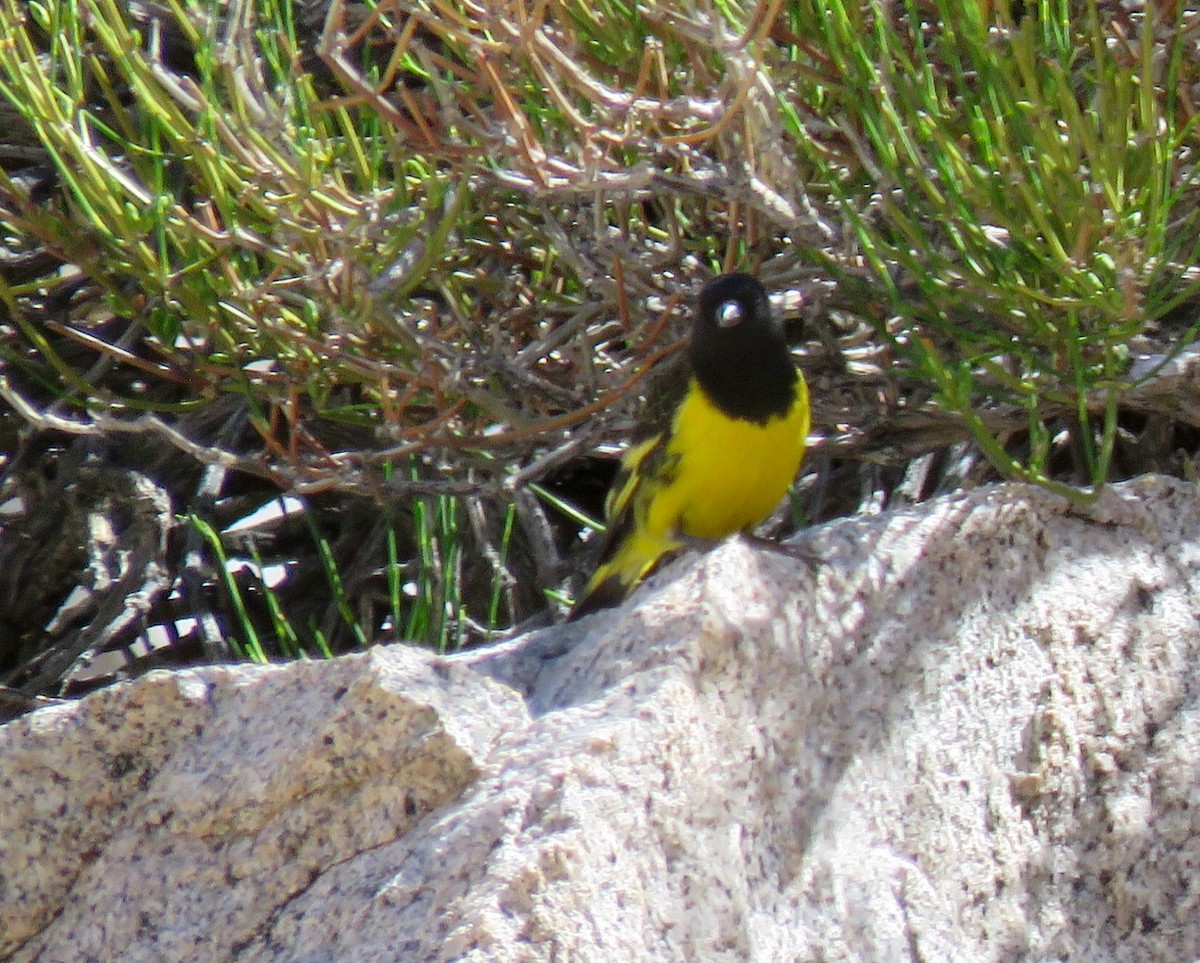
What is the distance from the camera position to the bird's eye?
3.18 m

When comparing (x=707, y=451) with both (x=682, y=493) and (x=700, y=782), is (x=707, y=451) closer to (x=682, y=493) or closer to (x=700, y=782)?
(x=682, y=493)

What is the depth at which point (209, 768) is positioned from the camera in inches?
90.5

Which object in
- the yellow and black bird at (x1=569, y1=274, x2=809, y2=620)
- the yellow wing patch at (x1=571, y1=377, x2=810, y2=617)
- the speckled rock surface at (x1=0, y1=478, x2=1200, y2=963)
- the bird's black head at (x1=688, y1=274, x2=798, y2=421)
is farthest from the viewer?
the yellow wing patch at (x1=571, y1=377, x2=810, y2=617)

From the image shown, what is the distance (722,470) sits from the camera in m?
3.44

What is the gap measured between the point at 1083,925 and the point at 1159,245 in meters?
1.01

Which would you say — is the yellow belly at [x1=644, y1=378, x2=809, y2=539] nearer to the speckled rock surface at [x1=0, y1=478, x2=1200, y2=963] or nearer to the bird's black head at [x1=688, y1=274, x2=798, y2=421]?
the bird's black head at [x1=688, y1=274, x2=798, y2=421]

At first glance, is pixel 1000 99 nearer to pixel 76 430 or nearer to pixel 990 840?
pixel 990 840

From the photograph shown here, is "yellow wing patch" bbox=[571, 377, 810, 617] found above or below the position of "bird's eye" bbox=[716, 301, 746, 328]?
below

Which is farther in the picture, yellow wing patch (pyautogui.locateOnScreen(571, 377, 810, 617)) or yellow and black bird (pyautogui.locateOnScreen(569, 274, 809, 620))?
yellow wing patch (pyautogui.locateOnScreen(571, 377, 810, 617))

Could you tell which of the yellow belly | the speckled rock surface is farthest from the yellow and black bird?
the speckled rock surface

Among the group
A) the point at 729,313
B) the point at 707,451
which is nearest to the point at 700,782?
the point at 729,313

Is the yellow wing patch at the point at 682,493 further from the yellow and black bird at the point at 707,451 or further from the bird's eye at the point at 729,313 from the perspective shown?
the bird's eye at the point at 729,313

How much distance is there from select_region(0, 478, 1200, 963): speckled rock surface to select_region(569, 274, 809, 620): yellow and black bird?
0.70 meters

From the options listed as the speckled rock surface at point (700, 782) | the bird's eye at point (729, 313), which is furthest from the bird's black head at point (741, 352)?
the speckled rock surface at point (700, 782)
